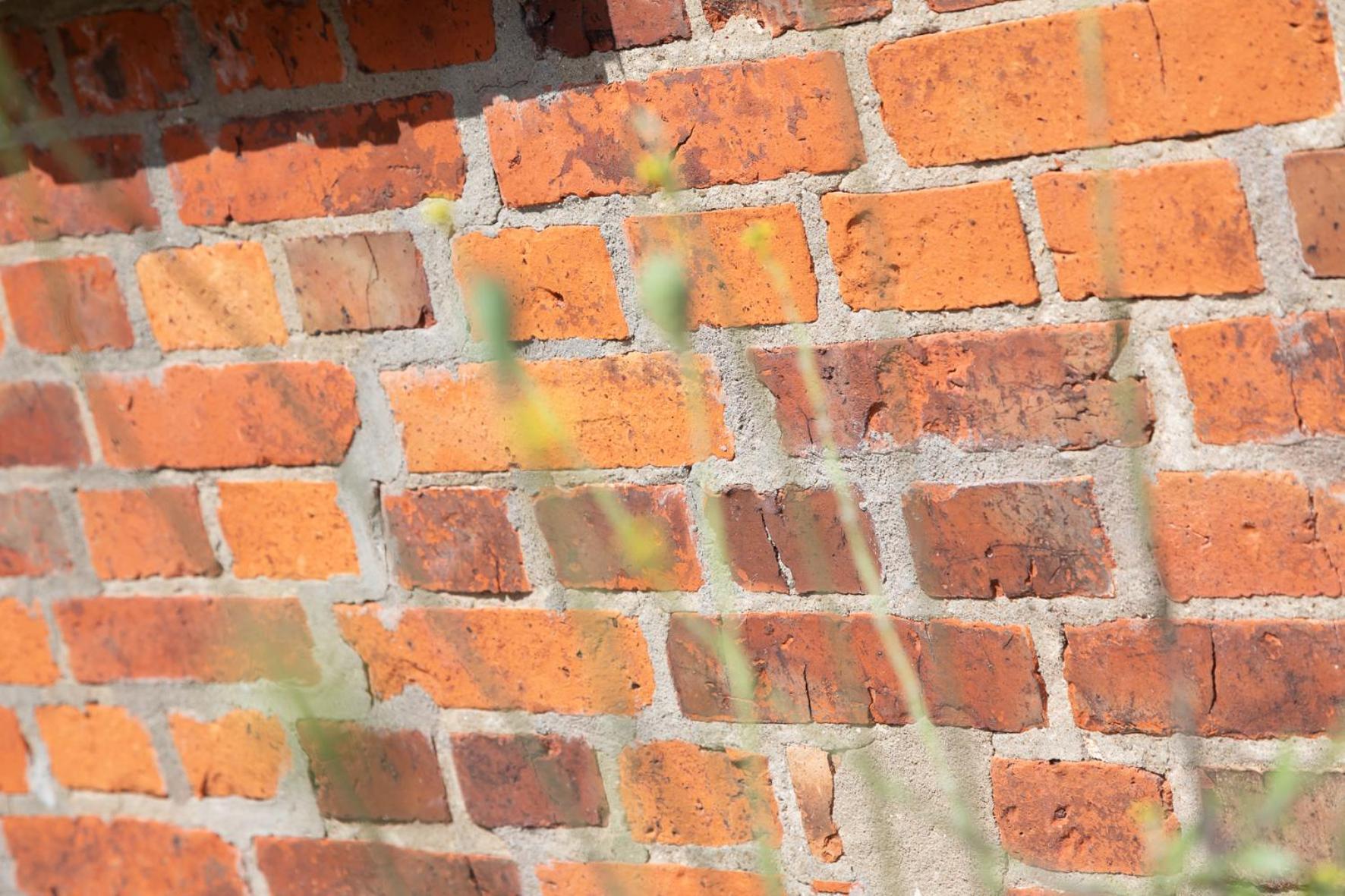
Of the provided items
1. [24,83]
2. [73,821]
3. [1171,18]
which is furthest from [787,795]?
[24,83]

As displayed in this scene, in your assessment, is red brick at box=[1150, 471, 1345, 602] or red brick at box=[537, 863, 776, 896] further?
red brick at box=[537, 863, 776, 896]

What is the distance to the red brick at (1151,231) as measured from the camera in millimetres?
774

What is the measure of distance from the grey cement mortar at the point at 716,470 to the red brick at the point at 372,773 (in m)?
0.01

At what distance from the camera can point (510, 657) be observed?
101 centimetres

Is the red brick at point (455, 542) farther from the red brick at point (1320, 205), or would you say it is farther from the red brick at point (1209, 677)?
the red brick at point (1320, 205)

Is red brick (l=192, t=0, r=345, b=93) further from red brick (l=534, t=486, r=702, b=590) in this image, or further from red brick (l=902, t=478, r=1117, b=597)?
red brick (l=902, t=478, r=1117, b=597)

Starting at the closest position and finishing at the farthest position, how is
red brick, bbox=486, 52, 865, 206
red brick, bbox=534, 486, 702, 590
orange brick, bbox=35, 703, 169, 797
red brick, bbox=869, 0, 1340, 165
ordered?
red brick, bbox=869, 0, 1340, 165, red brick, bbox=486, 52, 865, 206, red brick, bbox=534, 486, 702, 590, orange brick, bbox=35, 703, 169, 797

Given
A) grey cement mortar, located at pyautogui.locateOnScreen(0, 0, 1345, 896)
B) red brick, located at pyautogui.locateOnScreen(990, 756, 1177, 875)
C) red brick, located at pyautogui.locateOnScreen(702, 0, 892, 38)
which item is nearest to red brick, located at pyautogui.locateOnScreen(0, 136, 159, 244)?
grey cement mortar, located at pyautogui.locateOnScreen(0, 0, 1345, 896)

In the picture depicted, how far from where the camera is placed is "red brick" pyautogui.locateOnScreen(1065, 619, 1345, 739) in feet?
2.67

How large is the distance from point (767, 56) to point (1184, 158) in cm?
25

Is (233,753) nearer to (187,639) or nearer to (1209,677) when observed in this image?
(187,639)

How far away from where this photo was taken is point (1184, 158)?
2.54 feet

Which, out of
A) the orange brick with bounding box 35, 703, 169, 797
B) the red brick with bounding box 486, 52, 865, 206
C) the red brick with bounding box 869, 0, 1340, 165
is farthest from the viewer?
the orange brick with bounding box 35, 703, 169, 797

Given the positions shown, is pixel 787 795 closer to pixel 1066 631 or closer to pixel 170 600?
pixel 1066 631
